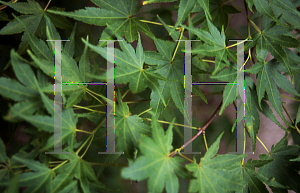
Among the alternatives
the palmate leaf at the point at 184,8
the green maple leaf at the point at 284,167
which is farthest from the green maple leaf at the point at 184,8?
the green maple leaf at the point at 284,167

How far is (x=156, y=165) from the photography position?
1.27ft

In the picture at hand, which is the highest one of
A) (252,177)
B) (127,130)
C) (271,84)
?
(271,84)

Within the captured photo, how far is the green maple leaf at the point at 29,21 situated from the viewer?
1.77 ft

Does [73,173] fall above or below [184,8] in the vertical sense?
below

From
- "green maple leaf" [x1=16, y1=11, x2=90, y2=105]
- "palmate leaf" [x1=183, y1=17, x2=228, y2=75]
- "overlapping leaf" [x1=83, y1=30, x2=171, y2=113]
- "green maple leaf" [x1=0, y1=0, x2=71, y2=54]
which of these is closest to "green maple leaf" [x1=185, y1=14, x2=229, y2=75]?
"palmate leaf" [x1=183, y1=17, x2=228, y2=75]

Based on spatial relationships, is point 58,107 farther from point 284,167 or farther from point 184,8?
point 284,167

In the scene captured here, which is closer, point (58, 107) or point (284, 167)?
point (58, 107)

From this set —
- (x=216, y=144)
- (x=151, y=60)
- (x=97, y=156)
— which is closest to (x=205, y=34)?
(x=151, y=60)

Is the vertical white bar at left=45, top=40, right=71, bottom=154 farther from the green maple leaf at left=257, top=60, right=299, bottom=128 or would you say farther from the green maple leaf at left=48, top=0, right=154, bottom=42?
the green maple leaf at left=257, top=60, right=299, bottom=128

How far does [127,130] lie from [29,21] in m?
0.42

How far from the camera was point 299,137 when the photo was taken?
2.30ft

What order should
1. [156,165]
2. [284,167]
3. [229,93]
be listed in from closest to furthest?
[156,165] < [229,93] < [284,167]

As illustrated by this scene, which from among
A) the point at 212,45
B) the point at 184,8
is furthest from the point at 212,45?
the point at 184,8

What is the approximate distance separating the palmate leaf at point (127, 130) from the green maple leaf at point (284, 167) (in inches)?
15.2
